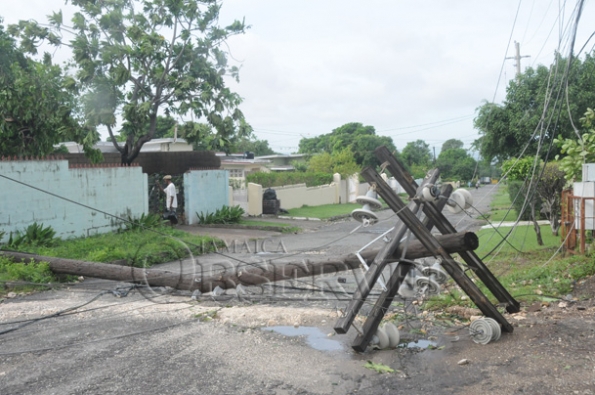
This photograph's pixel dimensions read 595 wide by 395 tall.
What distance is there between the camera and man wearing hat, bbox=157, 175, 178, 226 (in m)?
19.0

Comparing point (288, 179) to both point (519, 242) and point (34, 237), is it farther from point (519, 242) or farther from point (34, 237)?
point (34, 237)

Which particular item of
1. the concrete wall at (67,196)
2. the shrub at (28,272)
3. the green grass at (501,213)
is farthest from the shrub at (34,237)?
the green grass at (501,213)

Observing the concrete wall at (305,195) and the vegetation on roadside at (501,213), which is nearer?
the vegetation on roadside at (501,213)

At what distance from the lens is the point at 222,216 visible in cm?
2186

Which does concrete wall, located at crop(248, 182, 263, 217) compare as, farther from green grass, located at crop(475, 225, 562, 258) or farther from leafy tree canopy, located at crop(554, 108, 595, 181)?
leafy tree canopy, located at crop(554, 108, 595, 181)

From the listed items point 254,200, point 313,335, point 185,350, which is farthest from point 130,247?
point 254,200

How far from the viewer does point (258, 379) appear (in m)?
5.69

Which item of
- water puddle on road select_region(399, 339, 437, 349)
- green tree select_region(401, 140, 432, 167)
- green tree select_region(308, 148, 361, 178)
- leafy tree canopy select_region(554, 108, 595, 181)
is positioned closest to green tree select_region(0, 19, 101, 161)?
water puddle on road select_region(399, 339, 437, 349)

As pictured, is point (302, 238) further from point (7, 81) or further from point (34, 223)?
point (7, 81)

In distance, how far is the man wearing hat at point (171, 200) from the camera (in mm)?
19000

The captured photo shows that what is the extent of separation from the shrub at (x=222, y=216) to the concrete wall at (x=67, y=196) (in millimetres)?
3012

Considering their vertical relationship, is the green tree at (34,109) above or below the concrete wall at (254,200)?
above

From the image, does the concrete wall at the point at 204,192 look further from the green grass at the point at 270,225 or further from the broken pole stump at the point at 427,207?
the broken pole stump at the point at 427,207

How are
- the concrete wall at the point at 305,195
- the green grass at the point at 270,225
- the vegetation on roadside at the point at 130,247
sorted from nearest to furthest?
the vegetation on roadside at the point at 130,247 < the green grass at the point at 270,225 < the concrete wall at the point at 305,195
